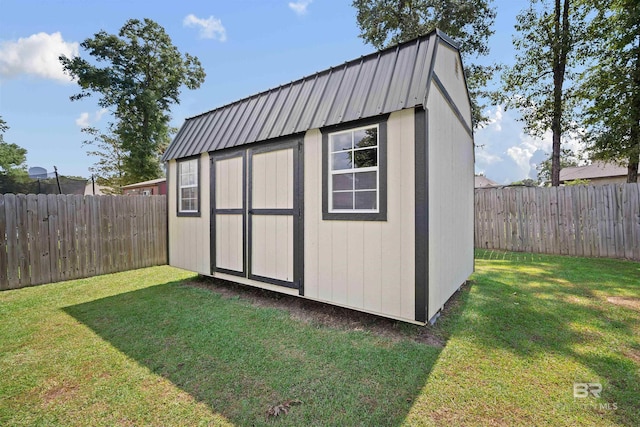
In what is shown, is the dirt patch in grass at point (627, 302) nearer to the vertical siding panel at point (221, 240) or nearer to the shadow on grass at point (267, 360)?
the shadow on grass at point (267, 360)

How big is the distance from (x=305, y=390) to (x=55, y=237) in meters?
6.33

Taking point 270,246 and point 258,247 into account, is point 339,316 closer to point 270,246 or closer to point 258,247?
point 270,246

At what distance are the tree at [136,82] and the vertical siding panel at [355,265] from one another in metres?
18.4

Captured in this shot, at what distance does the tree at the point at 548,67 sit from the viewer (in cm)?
926

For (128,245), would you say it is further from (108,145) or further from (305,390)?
(108,145)

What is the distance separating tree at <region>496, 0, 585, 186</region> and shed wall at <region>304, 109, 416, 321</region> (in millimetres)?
9433

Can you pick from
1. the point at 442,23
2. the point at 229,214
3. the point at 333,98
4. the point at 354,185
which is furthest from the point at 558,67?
the point at 229,214

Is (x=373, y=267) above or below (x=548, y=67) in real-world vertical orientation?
below

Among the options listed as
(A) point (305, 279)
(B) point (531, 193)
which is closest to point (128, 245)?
(A) point (305, 279)

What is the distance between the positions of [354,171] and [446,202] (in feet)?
4.37

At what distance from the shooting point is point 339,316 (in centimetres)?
378

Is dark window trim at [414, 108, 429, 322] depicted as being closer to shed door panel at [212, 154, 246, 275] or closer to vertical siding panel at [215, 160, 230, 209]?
shed door panel at [212, 154, 246, 275]

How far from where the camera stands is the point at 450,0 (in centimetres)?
1086

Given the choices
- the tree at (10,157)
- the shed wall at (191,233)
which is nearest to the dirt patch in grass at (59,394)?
the shed wall at (191,233)
